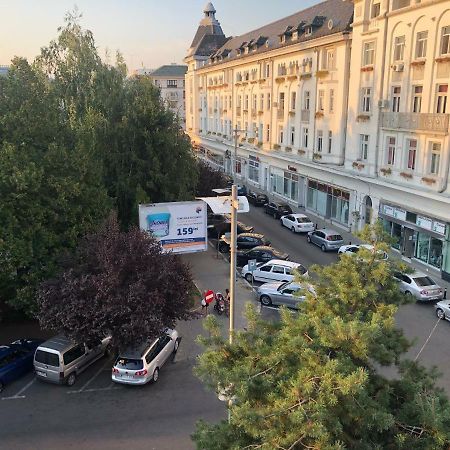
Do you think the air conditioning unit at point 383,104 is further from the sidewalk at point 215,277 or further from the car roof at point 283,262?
the sidewalk at point 215,277

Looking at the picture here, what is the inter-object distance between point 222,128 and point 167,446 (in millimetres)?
49627

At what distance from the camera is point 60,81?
1149 inches

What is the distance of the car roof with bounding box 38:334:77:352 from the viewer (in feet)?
50.8

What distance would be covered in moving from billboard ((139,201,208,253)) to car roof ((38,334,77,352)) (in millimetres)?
8003

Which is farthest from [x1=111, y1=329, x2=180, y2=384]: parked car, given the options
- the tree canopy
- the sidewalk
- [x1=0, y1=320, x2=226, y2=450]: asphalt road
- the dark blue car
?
the sidewalk

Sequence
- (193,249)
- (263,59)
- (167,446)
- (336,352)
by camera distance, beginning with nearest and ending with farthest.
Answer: (336,352) < (167,446) < (193,249) < (263,59)

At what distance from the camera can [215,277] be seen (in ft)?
86.4

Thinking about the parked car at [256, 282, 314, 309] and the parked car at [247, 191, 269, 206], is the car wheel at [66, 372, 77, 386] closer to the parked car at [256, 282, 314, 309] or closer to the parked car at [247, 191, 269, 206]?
the parked car at [256, 282, 314, 309]

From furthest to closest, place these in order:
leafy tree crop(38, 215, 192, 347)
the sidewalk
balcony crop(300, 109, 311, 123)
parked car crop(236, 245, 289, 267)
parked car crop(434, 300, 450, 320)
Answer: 1. balcony crop(300, 109, 311, 123)
2. parked car crop(236, 245, 289, 267)
3. the sidewalk
4. parked car crop(434, 300, 450, 320)
5. leafy tree crop(38, 215, 192, 347)

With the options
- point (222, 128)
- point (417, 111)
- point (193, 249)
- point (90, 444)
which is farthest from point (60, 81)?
point (222, 128)

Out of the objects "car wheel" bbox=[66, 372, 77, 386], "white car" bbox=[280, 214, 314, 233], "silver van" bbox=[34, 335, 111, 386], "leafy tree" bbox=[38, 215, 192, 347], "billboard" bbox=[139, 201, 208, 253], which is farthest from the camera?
"white car" bbox=[280, 214, 314, 233]

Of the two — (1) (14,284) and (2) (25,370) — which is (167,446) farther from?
(1) (14,284)

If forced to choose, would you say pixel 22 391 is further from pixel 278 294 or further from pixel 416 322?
pixel 416 322

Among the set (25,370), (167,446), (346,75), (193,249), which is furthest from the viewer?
(346,75)
